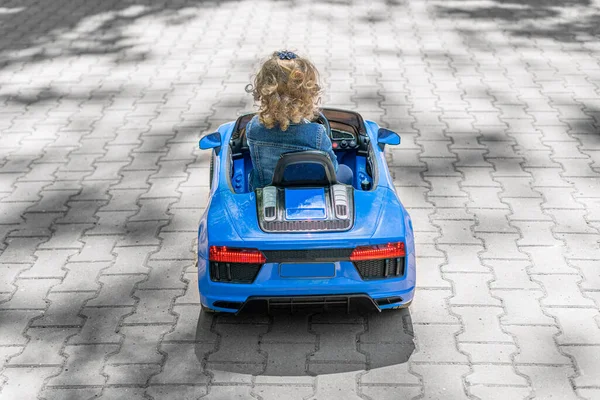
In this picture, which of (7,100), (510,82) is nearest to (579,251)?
(510,82)

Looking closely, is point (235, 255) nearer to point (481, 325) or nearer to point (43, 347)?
point (43, 347)

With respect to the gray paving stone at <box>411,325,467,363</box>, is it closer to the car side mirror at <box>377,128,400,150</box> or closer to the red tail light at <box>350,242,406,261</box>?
the red tail light at <box>350,242,406,261</box>

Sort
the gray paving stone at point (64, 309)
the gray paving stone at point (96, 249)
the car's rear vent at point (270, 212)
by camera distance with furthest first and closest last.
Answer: the gray paving stone at point (96, 249) < the gray paving stone at point (64, 309) < the car's rear vent at point (270, 212)

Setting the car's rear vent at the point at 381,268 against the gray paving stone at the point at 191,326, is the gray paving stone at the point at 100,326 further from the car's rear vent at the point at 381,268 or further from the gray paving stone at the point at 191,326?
the car's rear vent at the point at 381,268

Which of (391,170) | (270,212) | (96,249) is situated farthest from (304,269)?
(391,170)

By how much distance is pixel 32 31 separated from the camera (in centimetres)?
1159

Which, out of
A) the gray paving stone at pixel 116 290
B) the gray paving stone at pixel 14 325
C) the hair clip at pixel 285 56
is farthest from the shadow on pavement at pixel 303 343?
the hair clip at pixel 285 56

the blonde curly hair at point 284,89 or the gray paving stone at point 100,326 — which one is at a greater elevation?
the blonde curly hair at point 284,89

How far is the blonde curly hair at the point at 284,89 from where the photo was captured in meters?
4.68

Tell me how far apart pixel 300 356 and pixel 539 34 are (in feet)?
25.1

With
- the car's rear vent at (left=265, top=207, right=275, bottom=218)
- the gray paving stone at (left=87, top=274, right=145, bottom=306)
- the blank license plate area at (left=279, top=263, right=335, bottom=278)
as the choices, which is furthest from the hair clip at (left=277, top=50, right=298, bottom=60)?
the gray paving stone at (left=87, top=274, right=145, bottom=306)

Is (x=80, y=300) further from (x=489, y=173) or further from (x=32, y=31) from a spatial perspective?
(x=32, y=31)

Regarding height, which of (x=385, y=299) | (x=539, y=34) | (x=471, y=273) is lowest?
(x=539, y=34)

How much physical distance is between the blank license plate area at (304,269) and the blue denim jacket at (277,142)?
2.04ft
